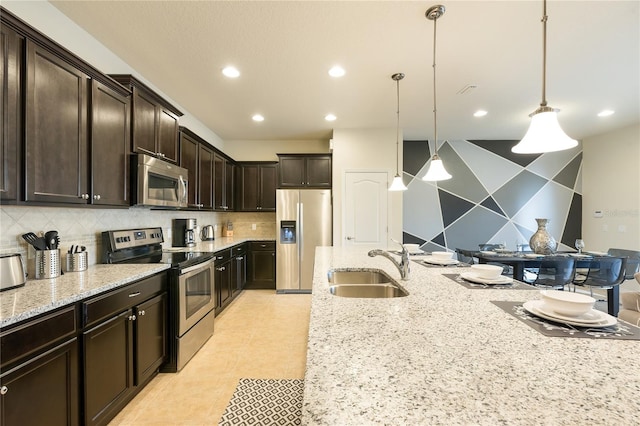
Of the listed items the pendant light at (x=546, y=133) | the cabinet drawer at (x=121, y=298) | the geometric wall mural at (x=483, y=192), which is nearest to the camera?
the pendant light at (x=546, y=133)

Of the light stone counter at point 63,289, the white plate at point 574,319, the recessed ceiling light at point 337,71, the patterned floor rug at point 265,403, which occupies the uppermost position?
the recessed ceiling light at point 337,71

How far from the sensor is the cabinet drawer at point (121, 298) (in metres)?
1.47

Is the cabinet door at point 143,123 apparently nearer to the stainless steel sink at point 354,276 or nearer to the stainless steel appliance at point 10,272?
the stainless steel appliance at point 10,272

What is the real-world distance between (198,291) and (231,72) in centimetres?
214

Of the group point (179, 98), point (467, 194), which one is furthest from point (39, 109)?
point (467, 194)

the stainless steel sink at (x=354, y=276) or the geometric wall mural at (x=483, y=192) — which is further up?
the geometric wall mural at (x=483, y=192)

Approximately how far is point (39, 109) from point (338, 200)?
137 inches

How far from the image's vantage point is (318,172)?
Answer: 4.68 metres

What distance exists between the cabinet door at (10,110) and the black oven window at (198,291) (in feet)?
4.39

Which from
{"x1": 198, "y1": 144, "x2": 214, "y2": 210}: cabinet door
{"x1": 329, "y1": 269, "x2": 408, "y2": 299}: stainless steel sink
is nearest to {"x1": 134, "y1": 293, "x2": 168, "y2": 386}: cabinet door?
{"x1": 329, "y1": 269, "x2": 408, "y2": 299}: stainless steel sink

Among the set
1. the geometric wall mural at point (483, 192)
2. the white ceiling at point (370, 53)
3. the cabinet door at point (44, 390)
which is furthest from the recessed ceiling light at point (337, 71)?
the geometric wall mural at point (483, 192)

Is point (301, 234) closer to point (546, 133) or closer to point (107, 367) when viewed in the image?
point (107, 367)

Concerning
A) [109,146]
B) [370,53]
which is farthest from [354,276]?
[109,146]

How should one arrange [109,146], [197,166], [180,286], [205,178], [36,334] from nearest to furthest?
1. [36,334]
2. [109,146]
3. [180,286]
4. [197,166]
5. [205,178]
